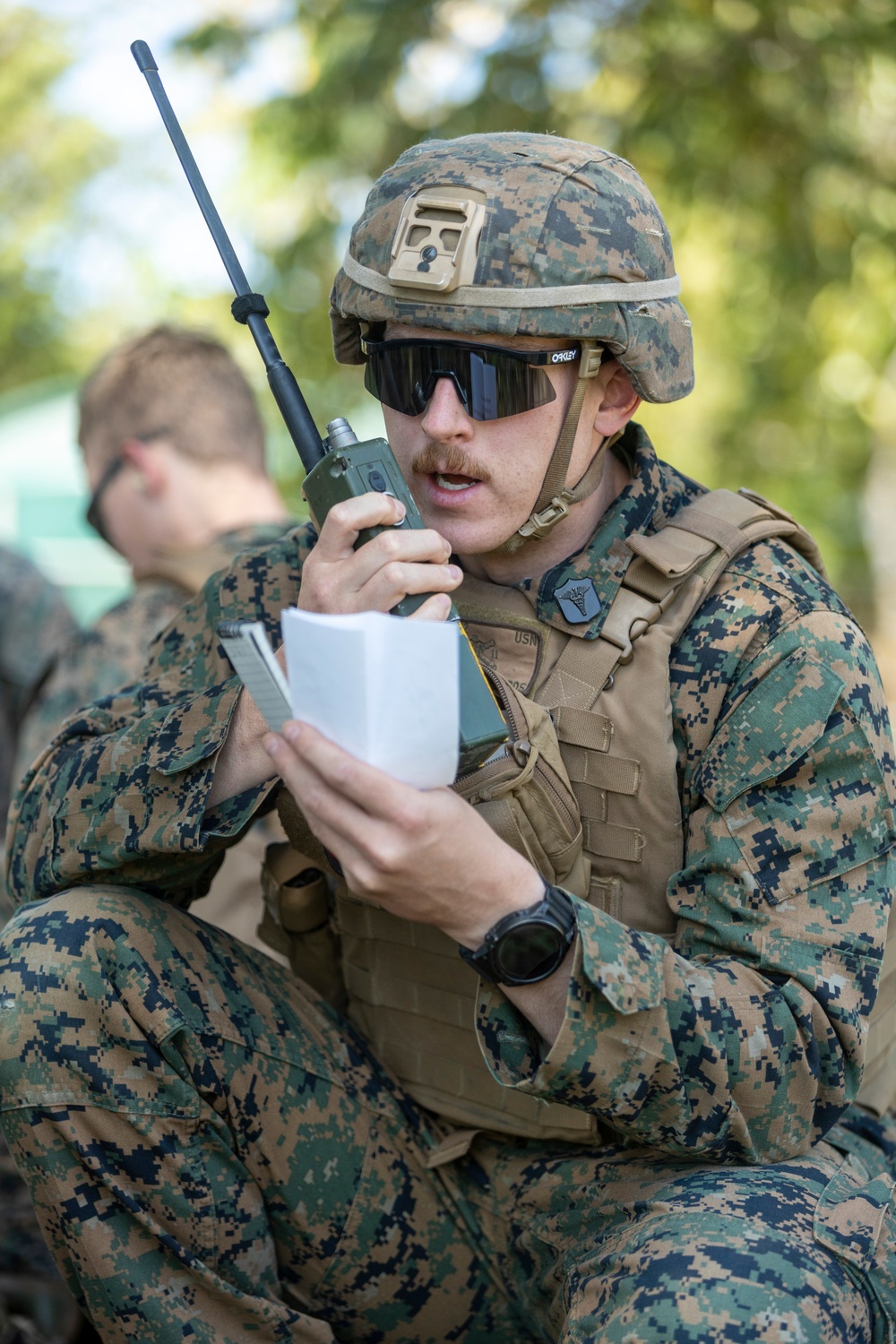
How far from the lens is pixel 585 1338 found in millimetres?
1969

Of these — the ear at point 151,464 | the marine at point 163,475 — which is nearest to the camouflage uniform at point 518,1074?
the marine at point 163,475

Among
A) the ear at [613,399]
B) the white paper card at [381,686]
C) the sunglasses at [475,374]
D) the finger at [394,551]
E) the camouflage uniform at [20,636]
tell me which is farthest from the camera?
the camouflage uniform at [20,636]

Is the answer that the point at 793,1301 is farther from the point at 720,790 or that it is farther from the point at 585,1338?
the point at 720,790

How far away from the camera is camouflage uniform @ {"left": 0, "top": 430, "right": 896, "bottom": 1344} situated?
202 centimetres

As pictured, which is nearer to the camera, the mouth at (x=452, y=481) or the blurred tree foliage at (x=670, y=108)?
the mouth at (x=452, y=481)

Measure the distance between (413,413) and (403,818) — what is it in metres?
0.95

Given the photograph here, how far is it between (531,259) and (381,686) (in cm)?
104

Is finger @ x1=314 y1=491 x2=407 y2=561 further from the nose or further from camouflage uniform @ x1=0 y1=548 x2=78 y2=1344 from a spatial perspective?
camouflage uniform @ x1=0 y1=548 x2=78 y2=1344

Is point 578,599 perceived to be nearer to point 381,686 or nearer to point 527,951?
point 527,951

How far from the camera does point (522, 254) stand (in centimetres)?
239

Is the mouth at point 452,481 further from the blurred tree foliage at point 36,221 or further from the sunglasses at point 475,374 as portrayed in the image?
the blurred tree foliage at point 36,221

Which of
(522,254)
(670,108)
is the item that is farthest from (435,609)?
(670,108)

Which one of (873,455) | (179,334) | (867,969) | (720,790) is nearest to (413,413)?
(720,790)

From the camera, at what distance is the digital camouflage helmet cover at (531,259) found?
2.39 meters
